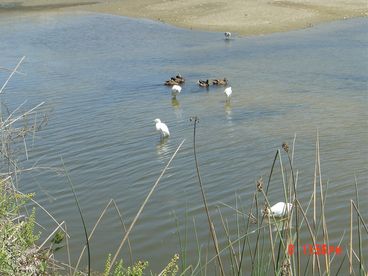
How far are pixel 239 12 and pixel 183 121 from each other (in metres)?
15.2

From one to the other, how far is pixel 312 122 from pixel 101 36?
13.4 metres

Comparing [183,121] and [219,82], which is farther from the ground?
[219,82]

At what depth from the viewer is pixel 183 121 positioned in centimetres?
1114

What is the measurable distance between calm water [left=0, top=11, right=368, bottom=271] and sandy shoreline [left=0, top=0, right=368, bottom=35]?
6.11 feet

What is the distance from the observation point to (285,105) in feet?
38.6

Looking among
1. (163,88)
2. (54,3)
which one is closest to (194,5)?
(54,3)

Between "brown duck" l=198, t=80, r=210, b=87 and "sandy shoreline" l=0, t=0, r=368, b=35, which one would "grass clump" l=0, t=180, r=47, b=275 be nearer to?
"brown duck" l=198, t=80, r=210, b=87

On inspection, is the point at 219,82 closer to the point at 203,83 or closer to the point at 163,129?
the point at 203,83

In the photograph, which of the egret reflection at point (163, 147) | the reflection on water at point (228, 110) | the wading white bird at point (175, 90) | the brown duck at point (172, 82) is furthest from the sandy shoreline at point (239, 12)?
the egret reflection at point (163, 147)

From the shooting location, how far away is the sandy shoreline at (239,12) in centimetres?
2286

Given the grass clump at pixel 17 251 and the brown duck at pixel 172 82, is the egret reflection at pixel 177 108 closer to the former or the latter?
the brown duck at pixel 172 82

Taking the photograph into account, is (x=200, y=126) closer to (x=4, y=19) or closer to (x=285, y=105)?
(x=285, y=105)

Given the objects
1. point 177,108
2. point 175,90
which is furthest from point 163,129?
point 175,90

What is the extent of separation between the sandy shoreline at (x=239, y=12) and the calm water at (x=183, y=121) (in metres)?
1.86
